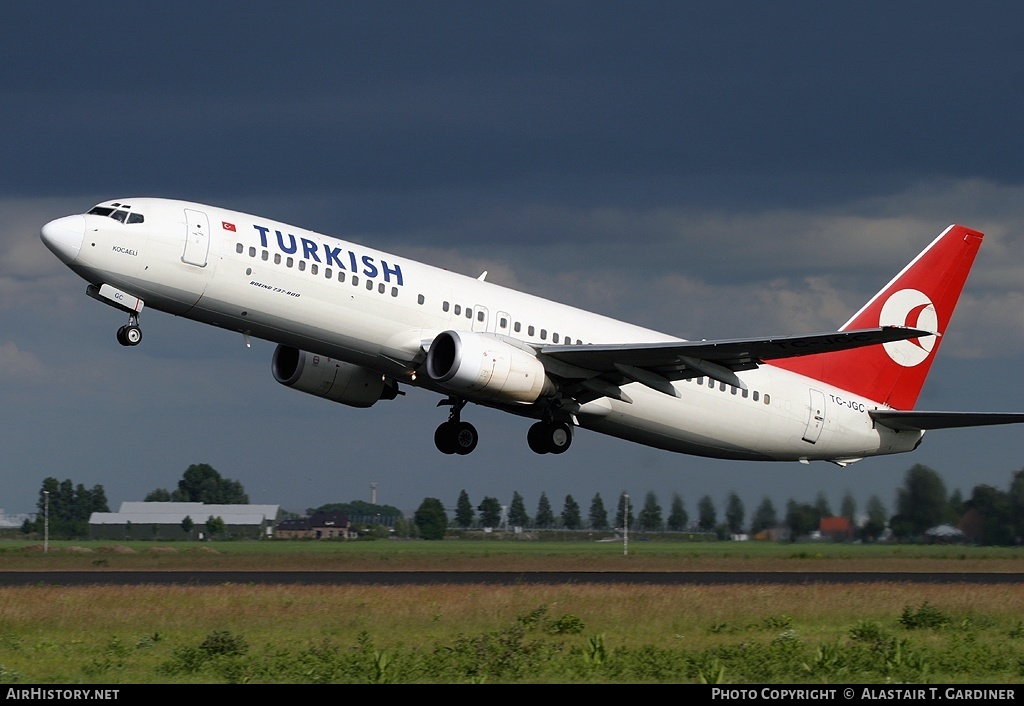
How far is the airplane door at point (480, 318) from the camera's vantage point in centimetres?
3562

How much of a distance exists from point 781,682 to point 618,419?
19070 millimetres

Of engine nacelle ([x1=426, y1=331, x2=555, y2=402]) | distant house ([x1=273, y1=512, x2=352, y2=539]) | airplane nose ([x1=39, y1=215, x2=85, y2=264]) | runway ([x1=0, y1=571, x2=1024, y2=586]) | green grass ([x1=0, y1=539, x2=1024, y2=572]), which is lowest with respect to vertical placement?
runway ([x1=0, y1=571, x2=1024, y2=586])

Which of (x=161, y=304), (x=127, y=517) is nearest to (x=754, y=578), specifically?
(x=161, y=304)

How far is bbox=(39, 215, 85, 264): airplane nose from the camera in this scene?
31.1m

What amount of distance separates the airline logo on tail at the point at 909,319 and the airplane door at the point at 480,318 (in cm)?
1654

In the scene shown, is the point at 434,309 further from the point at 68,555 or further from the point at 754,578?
the point at 68,555

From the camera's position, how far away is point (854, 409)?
43531mm

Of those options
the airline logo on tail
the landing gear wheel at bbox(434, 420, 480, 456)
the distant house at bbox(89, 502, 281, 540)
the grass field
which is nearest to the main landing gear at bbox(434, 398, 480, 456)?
the landing gear wheel at bbox(434, 420, 480, 456)

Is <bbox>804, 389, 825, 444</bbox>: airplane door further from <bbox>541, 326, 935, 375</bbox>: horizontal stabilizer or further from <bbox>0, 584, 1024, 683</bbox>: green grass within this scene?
<bbox>0, 584, 1024, 683</bbox>: green grass

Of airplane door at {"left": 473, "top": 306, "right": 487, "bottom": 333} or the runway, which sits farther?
the runway

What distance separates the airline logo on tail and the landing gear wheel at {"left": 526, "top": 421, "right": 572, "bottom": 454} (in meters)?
13.6

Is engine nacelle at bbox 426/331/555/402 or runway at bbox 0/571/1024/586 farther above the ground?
engine nacelle at bbox 426/331/555/402

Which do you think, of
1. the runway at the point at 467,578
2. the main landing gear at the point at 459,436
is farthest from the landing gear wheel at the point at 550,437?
the runway at the point at 467,578

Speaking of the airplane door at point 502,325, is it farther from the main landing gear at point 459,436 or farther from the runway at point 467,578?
the runway at point 467,578
